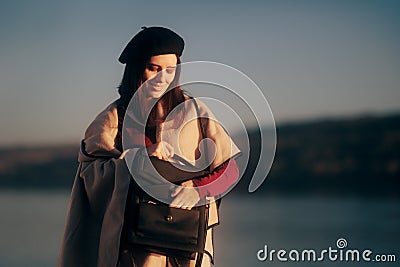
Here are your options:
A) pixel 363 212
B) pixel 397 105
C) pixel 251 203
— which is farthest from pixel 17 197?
pixel 397 105

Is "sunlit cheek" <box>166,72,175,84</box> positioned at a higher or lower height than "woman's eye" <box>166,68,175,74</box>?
lower

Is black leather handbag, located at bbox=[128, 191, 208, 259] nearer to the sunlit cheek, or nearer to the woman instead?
the woman

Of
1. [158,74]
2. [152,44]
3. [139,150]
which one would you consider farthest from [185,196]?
[152,44]

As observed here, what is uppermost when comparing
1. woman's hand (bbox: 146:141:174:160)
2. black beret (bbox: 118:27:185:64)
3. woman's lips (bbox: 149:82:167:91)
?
black beret (bbox: 118:27:185:64)

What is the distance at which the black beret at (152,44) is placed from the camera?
8.52 feet

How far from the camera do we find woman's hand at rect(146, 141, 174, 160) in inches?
101

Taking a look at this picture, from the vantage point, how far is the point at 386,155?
2.62 metres

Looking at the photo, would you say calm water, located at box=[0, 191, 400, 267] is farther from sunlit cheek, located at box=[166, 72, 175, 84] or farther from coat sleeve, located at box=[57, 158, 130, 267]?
sunlit cheek, located at box=[166, 72, 175, 84]

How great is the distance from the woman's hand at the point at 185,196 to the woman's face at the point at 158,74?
39 cm

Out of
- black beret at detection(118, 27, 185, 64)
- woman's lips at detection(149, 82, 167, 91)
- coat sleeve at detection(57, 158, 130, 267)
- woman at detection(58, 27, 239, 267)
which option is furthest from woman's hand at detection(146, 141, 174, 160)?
black beret at detection(118, 27, 185, 64)

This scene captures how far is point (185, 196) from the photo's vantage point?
2.58m

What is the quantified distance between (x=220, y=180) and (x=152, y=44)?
24.2 inches

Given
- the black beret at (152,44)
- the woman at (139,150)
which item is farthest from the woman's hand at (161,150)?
the black beret at (152,44)

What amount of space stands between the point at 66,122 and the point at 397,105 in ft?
4.44
